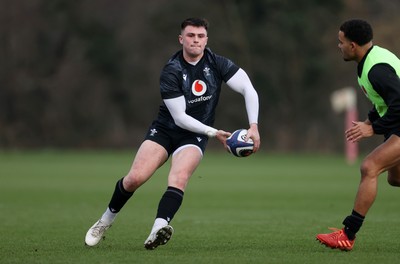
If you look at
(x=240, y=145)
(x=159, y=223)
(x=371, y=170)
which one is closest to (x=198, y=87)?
(x=240, y=145)

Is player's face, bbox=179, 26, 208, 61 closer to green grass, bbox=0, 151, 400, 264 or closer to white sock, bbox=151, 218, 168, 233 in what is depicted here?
white sock, bbox=151, 218, 168, 233

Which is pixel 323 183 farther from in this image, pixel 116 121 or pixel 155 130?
pixel 116 121

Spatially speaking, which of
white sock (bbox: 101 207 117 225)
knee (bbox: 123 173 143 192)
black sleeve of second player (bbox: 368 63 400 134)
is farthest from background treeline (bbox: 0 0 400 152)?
black sleeve of second player (bbox: 368 63 400 134)

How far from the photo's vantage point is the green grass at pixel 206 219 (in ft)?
29.2

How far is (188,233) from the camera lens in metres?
11.4

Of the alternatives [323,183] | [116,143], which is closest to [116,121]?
[116,143]

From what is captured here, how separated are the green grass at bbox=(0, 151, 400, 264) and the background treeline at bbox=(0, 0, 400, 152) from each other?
21602 millimetres

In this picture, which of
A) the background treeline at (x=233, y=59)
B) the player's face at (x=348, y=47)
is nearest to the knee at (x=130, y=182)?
the player's face at (x=348, y=47)

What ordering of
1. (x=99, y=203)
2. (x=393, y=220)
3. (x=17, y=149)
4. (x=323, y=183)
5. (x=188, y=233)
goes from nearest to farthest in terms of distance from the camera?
(x=188, y=233), (x=393, y=220), (x=99, y=203), (x=323, y=183), (x=17, y=149)

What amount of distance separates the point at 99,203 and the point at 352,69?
33502mm

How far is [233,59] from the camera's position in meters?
49.2

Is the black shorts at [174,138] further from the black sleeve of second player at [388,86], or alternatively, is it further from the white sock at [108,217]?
the black sleeve of second player at [388,86]

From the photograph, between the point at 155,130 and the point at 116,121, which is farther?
the point at 116,121

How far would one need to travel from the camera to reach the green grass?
8.89 m
